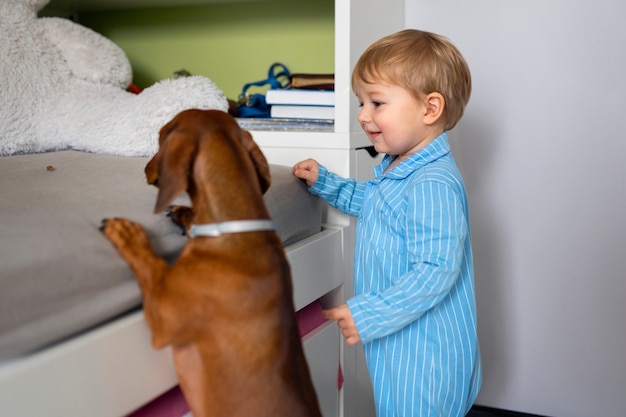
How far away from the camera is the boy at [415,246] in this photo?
1.08 meters

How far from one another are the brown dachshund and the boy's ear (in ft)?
1.52

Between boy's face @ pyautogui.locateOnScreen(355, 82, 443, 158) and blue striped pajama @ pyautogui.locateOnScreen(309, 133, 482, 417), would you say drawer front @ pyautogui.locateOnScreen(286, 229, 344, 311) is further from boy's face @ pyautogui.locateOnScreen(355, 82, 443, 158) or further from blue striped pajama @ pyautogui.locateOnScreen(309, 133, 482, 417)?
boy's face @ pyautogui.locateOnScreen(355, 82, 443, 158)

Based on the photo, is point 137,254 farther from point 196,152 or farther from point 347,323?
point 347,323

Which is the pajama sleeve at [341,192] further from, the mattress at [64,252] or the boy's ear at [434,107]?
the mattress at [64,252]

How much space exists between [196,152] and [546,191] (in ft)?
4.02

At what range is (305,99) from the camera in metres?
1.53

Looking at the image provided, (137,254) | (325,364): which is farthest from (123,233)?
(325,364)

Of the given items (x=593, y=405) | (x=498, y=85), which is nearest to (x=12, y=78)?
(x=498, y=85)

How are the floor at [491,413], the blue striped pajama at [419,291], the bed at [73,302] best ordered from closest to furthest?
the bed at [73,302]
the blue striped pajama at [419,291]
the floor at [491,413]

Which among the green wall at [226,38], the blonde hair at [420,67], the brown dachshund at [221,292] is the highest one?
the green wall at [226,38]

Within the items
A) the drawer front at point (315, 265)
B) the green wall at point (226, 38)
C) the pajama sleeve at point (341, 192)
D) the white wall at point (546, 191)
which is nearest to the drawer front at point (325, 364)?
the drawer front at point (315, 265)

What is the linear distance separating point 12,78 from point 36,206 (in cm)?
82

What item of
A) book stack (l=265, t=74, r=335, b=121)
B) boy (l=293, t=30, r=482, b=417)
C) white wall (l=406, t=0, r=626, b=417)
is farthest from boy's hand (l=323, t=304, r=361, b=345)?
white wall (l=406, t=0, r=626, b=417)

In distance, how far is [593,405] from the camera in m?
1.81
